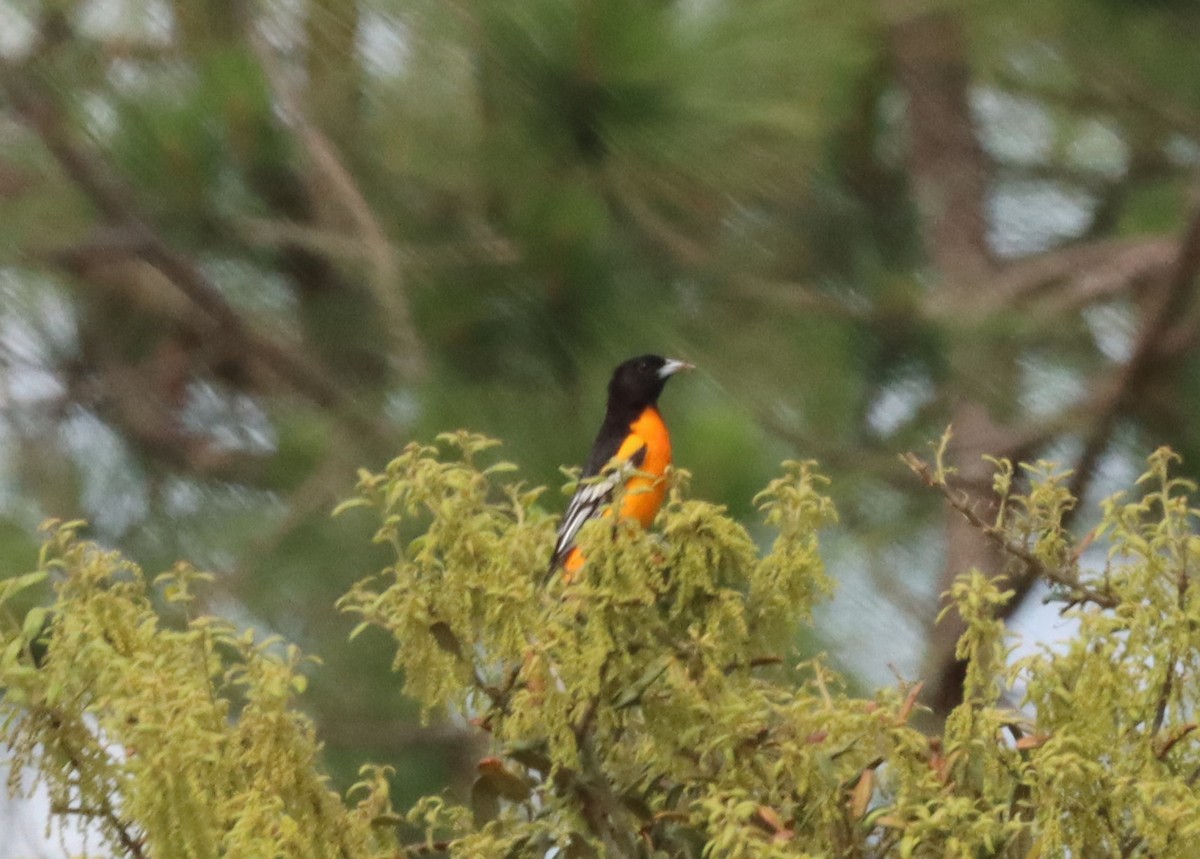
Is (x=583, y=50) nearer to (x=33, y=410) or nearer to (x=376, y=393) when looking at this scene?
(x=376, y=393)

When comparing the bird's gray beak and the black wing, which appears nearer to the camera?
the black wing

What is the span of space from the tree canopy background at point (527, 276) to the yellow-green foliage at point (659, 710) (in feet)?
3.38

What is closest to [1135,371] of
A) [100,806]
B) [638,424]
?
[638,424]

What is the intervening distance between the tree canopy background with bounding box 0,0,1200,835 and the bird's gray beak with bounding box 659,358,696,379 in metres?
0.05

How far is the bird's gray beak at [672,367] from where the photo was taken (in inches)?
118

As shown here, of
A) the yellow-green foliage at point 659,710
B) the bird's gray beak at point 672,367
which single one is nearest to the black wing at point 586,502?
the yellow-green foliage at point 659,710

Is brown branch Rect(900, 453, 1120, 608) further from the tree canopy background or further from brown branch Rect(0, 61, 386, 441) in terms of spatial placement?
brown branch Rect(0, 61, 386, 441)

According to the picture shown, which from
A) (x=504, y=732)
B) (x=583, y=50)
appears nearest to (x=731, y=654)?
(x=504, y=732)

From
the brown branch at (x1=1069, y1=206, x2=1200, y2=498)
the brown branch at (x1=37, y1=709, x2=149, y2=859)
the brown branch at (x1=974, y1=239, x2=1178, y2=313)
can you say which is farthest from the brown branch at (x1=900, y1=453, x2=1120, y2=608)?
the brown branch at (x1=974, y1=239, x2=1178, y2=313)

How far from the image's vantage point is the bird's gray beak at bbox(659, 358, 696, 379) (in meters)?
3.00

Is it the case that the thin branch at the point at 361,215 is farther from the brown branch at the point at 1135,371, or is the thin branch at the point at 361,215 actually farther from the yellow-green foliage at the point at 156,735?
the yellow-green foliage at the point at 156,735

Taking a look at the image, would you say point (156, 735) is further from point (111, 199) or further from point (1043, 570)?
point (111, 199)

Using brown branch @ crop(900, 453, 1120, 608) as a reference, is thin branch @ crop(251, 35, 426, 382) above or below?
above

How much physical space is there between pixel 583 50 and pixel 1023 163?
2.47 meters
